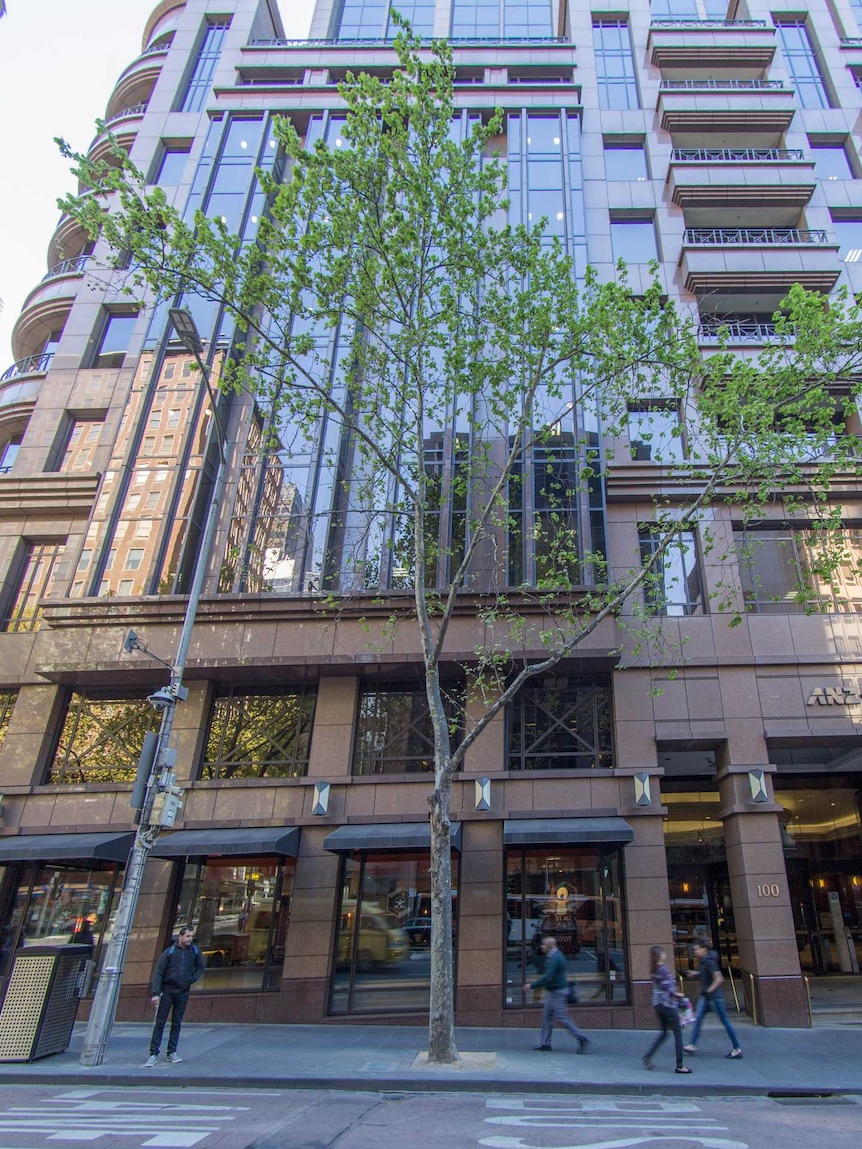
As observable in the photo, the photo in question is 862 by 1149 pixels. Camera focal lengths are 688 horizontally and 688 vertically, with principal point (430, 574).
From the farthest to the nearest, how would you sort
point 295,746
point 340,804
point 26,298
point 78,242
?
point 78,242, point 26,298, point 295,746, point 340,804

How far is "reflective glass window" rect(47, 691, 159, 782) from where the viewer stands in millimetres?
16531

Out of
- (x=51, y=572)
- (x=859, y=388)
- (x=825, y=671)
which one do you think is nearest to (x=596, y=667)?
(x=825, y=671)

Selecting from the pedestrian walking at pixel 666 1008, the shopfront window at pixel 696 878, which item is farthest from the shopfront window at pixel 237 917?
the shopfront window at pixel 696 878

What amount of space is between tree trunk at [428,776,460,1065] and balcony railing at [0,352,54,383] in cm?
2121

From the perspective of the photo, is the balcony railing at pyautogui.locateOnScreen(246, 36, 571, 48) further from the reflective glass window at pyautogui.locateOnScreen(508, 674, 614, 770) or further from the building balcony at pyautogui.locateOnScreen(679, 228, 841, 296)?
the reflective glass window at pyautogui.locateOnScreen(508, 674, 614, 770)

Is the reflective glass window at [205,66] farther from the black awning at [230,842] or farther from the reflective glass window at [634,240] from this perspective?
the black awning at [230,842]

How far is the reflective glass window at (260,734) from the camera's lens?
16.2 m

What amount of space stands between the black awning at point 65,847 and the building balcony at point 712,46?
1222 inches

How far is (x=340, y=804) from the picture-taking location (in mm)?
15375

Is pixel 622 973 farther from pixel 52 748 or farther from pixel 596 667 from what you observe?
pixel 52 748

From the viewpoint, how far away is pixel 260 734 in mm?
16609

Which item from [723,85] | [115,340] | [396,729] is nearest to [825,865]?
[396,729]

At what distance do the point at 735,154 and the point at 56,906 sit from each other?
30.7 meters

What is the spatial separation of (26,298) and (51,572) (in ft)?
40.1
